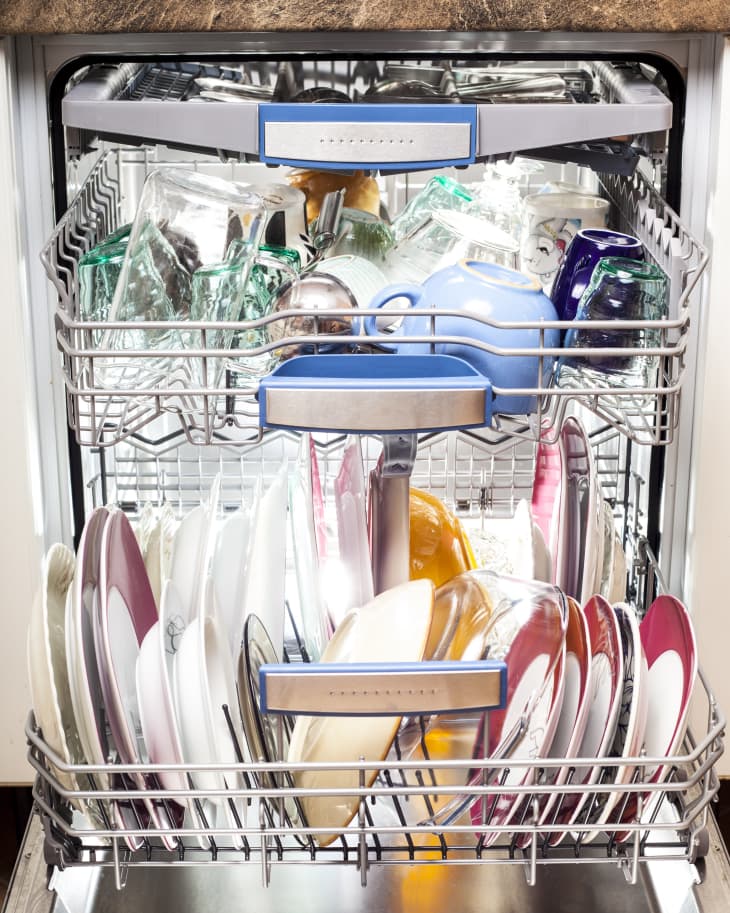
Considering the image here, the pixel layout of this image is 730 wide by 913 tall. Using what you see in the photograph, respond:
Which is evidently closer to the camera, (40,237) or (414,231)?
(40,237)

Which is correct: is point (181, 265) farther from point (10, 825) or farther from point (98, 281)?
point (10, 825)

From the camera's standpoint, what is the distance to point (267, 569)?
0.98m

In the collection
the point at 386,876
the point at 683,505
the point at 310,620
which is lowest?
the point at 386,876

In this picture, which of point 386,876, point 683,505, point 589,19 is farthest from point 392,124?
point 386,876

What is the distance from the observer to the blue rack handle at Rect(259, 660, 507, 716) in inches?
31.0

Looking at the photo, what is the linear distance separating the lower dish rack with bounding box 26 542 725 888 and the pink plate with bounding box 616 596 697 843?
1 centimetres

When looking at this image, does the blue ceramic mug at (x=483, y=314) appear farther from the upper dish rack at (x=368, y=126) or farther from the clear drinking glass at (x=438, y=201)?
the clear drinking glass at (x=438, y=201)

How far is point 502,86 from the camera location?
1.05 meters

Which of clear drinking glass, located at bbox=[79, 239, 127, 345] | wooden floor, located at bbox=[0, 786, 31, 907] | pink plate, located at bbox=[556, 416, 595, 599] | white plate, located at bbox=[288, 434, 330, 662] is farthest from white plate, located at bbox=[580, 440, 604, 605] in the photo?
wooden floor, located at bbox=[0, 786, 31, 907]

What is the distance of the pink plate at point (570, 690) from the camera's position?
874 millimetres

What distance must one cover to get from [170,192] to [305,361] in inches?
10.1

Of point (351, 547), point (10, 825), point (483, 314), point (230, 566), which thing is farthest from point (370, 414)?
point (10, 825)

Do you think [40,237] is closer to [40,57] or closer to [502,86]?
[40,57]

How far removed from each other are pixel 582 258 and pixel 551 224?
0.54 ft
